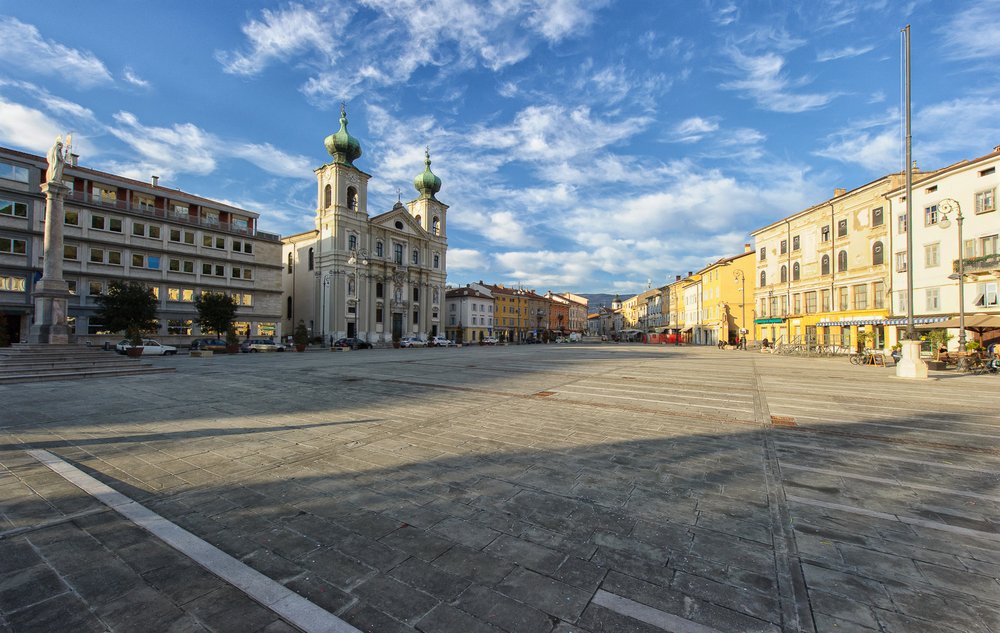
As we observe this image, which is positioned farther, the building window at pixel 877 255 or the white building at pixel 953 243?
the building window at pixel 877 255

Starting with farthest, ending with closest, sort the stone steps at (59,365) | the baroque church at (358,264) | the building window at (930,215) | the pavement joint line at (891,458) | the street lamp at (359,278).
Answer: the street lamp at (359,278)
the baroque church at (358,264)
the building window at (930,215)
the stone steps at (59,365)
the pavement joint line at (891,458)

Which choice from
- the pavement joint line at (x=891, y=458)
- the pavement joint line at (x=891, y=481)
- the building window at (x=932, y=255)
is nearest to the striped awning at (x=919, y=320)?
the building window at (x=932, y=255)

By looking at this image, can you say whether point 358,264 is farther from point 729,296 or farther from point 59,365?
point 729,296

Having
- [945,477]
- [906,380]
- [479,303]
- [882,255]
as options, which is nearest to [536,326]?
[479,303]

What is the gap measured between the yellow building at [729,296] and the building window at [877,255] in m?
15.6

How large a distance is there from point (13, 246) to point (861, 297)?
67.1 m

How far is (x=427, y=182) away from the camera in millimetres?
66375

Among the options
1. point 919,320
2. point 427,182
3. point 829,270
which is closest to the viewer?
point 919,320

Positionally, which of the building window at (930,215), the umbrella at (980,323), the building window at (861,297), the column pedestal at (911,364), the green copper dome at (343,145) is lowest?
the column pedestal at (911,364)

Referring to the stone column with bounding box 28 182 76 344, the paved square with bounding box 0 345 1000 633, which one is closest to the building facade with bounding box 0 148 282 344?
the stone column with bounding box 28 182 76 344

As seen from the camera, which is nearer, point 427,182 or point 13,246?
point 13,246

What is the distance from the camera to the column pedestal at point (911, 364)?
15.7 metres

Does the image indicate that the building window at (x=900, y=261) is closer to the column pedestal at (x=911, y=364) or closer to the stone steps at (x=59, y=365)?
the column pedestal at (x=911, y=364)

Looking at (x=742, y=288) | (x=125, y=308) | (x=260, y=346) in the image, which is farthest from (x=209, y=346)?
(x=742, y=288)
